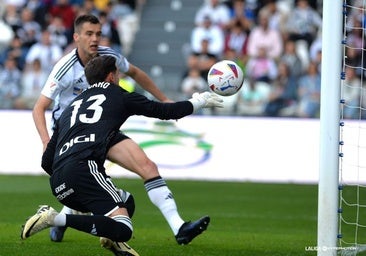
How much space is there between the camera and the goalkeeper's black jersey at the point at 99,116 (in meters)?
8.19

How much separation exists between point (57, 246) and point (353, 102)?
9.61 meters

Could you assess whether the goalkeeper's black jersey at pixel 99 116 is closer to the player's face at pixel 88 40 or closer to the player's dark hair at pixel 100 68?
the player's dark hair at pixel 100 68

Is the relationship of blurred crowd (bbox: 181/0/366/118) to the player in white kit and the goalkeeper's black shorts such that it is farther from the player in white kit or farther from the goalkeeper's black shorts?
the goalkeeper's black shorts

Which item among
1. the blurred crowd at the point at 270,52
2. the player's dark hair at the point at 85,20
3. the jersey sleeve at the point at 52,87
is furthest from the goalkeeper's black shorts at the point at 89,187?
the blurred crowd at the point at 270,52

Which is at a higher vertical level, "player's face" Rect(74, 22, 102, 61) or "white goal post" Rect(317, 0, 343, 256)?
"player's face" Rect(74, 22, 102, 61)

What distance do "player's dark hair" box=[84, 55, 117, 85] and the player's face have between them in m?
1.52

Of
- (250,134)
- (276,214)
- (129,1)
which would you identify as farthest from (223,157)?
(129,1)

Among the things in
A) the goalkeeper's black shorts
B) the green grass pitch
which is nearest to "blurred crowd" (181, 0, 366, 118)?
the green grass pitch

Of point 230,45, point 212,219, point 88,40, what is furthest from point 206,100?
point 230,45

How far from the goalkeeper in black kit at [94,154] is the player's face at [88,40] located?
149 cm

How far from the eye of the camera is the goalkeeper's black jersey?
819cm

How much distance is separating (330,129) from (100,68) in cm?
210

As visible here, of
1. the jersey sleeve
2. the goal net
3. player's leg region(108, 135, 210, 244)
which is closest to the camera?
player's leg region(108, 135, 210, 244)

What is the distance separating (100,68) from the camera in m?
8.47
